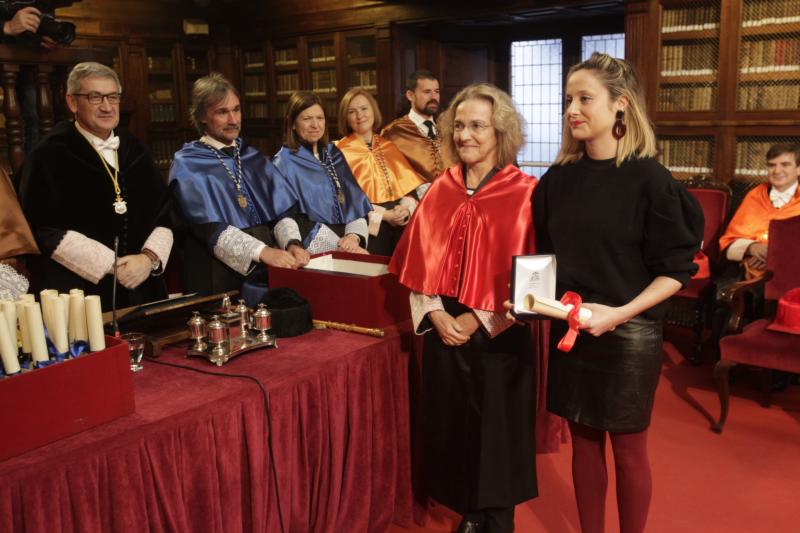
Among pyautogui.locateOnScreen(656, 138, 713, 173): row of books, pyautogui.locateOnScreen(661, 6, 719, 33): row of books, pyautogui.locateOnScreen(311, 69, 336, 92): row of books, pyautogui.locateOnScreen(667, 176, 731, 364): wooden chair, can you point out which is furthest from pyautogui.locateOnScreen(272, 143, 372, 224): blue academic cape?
pyautogui.locateOnScreen(311, 69, 336, 92): row of books

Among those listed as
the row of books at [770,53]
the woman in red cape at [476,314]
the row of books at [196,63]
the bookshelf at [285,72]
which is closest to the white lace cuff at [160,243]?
Answer: the woman in red cape at [476,314]

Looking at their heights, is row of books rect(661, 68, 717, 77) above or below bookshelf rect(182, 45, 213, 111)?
below

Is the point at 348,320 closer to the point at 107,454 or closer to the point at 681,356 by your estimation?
the point at 107,454

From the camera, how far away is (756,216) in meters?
4.75

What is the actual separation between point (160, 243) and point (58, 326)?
117cm

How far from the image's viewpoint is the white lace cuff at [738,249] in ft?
15.3

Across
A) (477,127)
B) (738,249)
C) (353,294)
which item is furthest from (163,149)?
(477,127)

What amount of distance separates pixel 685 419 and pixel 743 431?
0.92 ft

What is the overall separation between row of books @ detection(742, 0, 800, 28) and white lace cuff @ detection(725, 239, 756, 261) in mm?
1798

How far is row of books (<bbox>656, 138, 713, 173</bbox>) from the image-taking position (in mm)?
5863

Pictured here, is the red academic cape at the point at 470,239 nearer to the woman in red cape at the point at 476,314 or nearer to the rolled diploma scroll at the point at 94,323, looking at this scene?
the woman in red cape at the point at 476,314

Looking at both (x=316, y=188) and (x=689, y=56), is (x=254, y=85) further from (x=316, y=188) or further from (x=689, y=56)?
(x=316, y=188)

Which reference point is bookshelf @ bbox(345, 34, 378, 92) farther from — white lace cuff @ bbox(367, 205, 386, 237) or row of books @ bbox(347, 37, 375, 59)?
white lace cuff @ bbox(367, 205, 386, 237)

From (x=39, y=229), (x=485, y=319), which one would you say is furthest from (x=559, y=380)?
(x=39, y=229)
